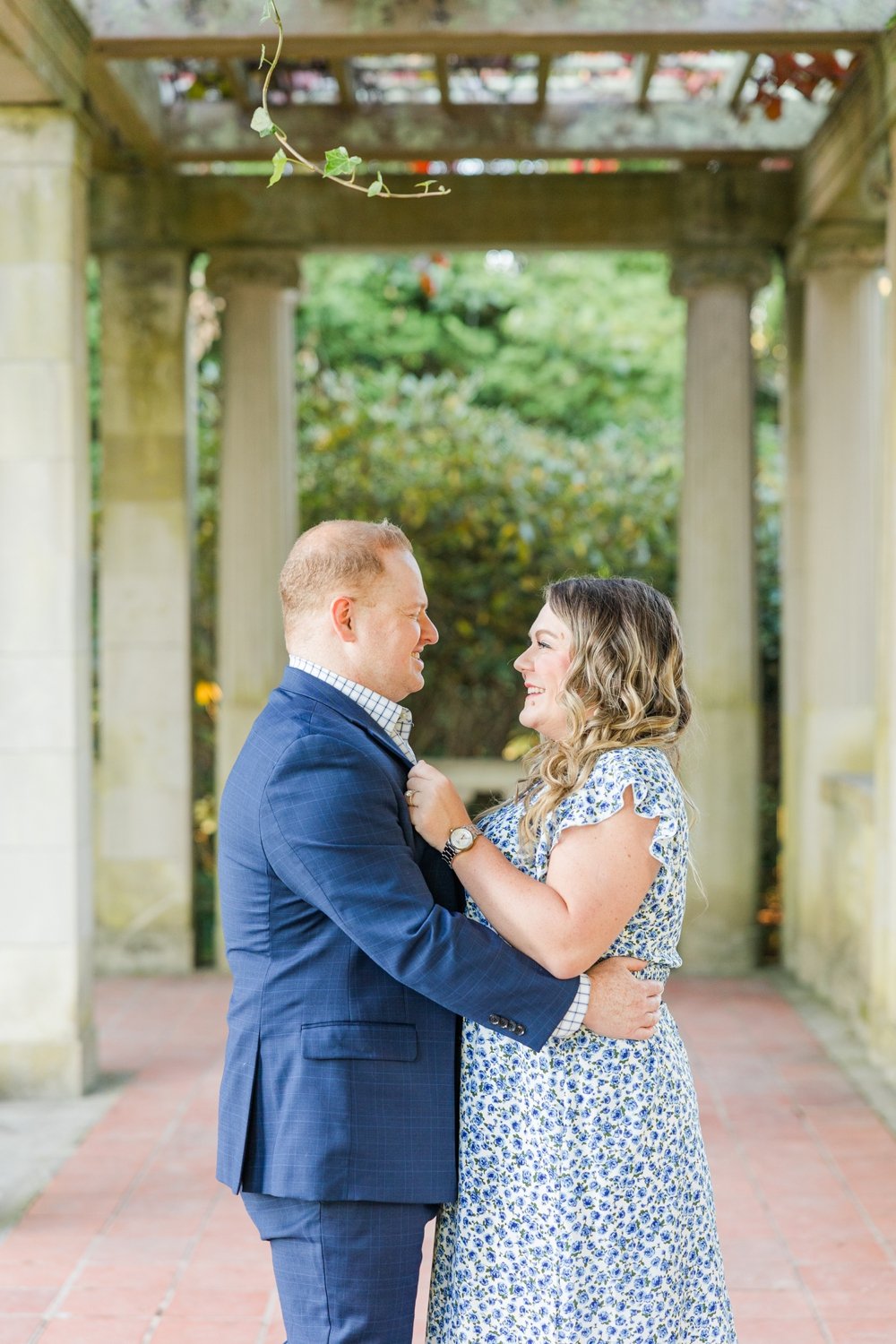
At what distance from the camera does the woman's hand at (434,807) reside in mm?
2270

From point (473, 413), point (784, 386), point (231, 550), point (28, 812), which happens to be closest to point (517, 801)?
point (28, 812)

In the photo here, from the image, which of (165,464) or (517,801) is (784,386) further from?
(517,801)

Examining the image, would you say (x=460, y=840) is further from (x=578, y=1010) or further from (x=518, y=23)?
(x=518, y=23)

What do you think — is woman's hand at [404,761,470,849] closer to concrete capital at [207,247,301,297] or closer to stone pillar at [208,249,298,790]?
stone pillar at [208,249,298,790]

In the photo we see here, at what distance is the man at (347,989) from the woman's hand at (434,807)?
25mm

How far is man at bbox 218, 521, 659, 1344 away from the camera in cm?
217

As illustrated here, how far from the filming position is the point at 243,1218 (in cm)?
442

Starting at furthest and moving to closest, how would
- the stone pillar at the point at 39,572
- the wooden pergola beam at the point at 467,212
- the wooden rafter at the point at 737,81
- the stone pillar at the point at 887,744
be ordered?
the wooden pergola beam at the point at 467,212
the wooden rafter at the point at 737,81
the stone pillar at the point at 887,744
the stone pillar at the point at 39,572

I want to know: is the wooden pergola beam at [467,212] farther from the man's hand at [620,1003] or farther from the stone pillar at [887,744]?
the man's hand at [620,1003]

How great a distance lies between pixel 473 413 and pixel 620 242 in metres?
1.55

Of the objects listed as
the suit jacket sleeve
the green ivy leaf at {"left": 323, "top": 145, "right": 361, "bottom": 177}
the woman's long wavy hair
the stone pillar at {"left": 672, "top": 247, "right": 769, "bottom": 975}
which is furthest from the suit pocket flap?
the stone pillar at {"left": 672, "top": 247, "right": 769, "bottom": 975}

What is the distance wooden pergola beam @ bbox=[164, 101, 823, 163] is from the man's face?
17.2 feet

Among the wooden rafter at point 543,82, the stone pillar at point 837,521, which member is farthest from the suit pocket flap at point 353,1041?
the stone pillar at point 837,521

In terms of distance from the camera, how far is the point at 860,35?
17.7 feet
